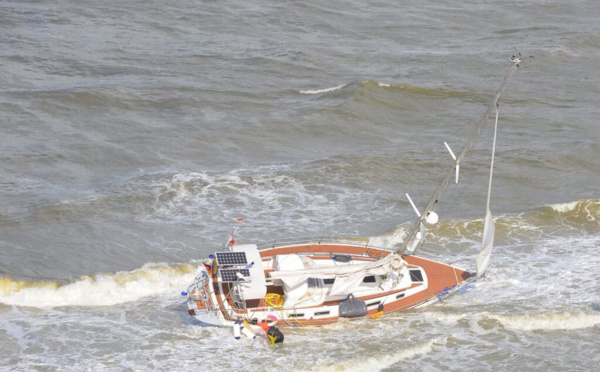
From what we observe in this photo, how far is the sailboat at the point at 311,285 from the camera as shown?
2692 centimetres

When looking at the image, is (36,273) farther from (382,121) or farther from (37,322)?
(382,121)

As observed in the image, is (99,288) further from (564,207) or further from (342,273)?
(564,207)

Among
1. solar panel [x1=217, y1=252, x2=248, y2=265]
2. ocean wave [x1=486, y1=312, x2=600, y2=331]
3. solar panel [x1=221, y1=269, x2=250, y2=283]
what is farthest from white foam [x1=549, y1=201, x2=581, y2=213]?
solar panel [x1=221, y1=269, x2=250, y2=283]

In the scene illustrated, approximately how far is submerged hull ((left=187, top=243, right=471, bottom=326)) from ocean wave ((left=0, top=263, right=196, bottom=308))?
11.6ft

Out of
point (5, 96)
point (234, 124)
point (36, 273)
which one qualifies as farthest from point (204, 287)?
point (5, 96)

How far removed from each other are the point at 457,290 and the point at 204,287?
8.22m

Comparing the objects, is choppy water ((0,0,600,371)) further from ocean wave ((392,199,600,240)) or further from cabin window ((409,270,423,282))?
cabin window ((409,270,423,282))

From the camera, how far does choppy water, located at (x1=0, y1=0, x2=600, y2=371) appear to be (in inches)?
1096

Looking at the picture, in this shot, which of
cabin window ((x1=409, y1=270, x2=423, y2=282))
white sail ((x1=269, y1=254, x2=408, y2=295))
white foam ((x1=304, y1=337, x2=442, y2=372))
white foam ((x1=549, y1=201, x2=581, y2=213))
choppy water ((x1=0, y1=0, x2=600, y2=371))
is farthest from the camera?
white foam ((x1=549, y1=201, x2=581, y2=213))

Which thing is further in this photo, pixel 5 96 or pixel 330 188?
pixel 5 96

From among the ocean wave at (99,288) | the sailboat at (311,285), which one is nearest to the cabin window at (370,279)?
the sailboat at (311,285)

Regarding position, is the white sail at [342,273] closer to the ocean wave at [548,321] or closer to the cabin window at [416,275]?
the cabin window at [416,275]

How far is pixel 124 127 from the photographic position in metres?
46.6

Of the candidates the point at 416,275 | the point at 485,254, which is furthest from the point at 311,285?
Answer: the point at 485,254
